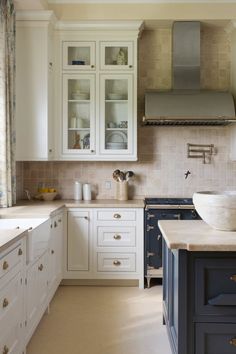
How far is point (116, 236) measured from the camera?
12.8 feet

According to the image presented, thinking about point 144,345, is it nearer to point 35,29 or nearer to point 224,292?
point 224,292

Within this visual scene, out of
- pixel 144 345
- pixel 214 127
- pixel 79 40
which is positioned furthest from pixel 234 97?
pixel 144 345

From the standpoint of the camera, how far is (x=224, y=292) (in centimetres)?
189

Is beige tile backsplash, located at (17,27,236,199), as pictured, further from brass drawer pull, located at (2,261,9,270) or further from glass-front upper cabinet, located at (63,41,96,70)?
brass drawer pull, located at (2,261,9,270)

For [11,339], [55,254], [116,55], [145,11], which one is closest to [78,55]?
[116,55]

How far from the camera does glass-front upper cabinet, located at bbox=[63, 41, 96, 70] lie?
410 centimetres

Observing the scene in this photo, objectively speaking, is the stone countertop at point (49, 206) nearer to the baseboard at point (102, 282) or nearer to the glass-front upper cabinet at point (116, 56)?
the baseboard at point (102, 282)

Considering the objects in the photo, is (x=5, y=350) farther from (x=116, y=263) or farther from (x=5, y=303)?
(x=116, y=263)

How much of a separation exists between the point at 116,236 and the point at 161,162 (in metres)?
1.08

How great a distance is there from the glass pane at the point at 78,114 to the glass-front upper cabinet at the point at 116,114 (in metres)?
0.17

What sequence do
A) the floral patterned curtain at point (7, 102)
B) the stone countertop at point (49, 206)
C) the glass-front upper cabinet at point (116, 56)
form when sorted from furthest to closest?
the glass-front upper cabinet at point (116, 56) → the floral patterned curtain at point (7, 102) → the stone countertop at point (49, 206)

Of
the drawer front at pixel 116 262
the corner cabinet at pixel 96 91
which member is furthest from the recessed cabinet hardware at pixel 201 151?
the drawer front at pixel 116 262

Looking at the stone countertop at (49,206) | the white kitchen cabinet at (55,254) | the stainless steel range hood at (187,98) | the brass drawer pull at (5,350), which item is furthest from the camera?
the stainless steel range hood at (187,98)

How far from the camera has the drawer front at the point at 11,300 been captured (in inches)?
74.7
